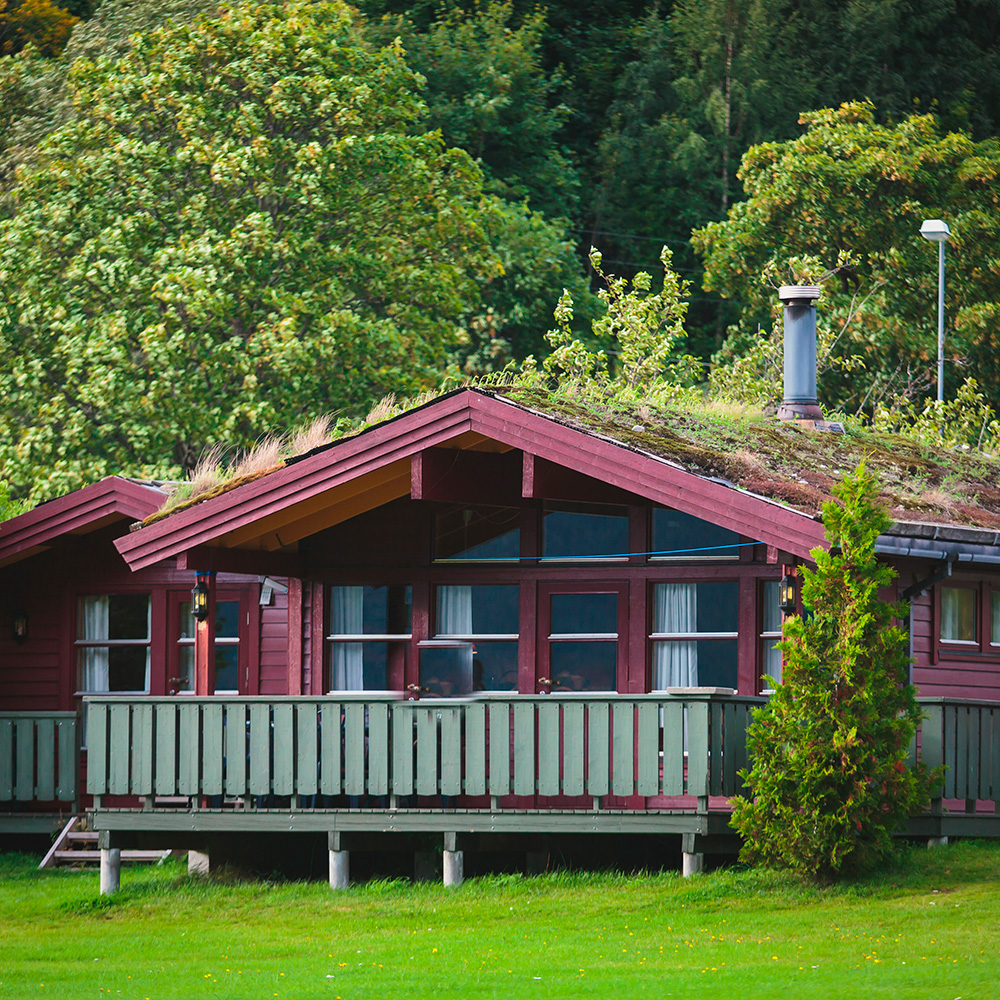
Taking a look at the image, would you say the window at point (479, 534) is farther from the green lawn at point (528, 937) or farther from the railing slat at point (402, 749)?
the green lawn at point (528, 937)

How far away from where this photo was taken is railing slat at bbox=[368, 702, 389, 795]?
16.5 metres

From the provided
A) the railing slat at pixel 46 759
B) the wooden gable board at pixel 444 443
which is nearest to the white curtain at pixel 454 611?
the wooden gable board at pixel 444 443

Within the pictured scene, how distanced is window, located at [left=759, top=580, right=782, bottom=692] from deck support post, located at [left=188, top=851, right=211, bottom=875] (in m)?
5.74

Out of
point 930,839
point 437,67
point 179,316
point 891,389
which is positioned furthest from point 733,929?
point 437,67

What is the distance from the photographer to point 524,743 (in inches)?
632

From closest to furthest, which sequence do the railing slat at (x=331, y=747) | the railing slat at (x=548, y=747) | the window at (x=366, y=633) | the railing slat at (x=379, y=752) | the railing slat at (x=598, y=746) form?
the railing slat at (x=598, y=746)
the railing slat at (x=548, y=747)
the railing slat at (x=379, y=752)
the railing slat at (x=331, y=747)
the window at (x=366, y=633)

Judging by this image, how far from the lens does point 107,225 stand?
3372 centimetres

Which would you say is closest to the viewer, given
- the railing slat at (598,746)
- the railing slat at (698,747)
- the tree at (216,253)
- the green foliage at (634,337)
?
the railing slat at (698,747)

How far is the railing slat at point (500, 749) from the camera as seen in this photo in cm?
1606

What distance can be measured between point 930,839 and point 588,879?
3.17m

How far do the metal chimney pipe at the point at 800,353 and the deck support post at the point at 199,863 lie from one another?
847 cm

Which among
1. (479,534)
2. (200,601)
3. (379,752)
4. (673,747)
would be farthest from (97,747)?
(673,747)

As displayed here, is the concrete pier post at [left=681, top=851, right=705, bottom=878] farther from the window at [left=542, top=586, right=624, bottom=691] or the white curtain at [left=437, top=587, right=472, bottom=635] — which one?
the white curtain at [left=437, top=587, right=472, bottom=635]

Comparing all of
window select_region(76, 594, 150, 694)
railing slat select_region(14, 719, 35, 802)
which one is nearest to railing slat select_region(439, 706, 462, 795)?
railing slat select_region(14, 719, 35, 802)
